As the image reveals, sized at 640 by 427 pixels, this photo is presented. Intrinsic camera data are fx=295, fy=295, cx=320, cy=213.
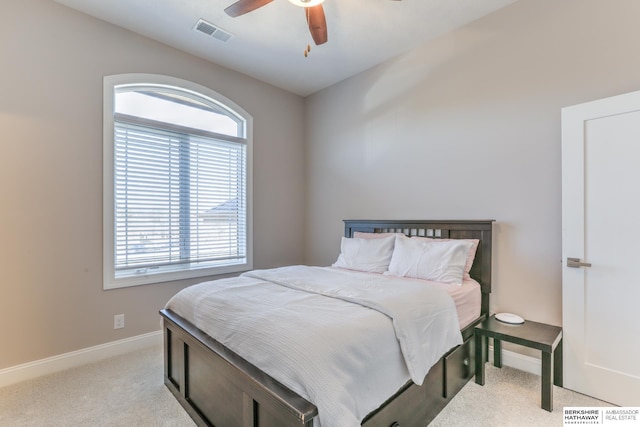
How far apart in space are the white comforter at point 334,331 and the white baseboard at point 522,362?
97 cm

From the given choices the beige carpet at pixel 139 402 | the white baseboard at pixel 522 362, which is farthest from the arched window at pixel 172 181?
the white baseboard at pixel 522 362

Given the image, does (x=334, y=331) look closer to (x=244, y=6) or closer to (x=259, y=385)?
(x=259, y=385)

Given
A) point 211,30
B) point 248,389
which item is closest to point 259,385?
point 248,389

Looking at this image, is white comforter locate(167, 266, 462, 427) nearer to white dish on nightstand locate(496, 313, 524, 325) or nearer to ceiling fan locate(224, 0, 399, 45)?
white dish on nightstand locate(496, 313, 524, 325)

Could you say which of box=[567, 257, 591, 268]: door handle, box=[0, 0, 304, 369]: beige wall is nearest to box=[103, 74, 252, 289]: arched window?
box=[0, 0, 304, 369]: beige wall

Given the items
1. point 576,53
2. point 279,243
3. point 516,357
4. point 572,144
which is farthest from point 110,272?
point 576,53

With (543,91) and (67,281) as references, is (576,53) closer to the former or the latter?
(543,91)

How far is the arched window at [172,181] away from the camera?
114 inches

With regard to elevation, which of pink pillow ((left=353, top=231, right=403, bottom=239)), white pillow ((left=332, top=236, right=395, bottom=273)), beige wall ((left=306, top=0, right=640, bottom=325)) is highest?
beige wall ((left=306, top=0, right=640, bottom=325))

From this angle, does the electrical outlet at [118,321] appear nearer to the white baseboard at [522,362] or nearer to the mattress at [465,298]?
the mattress at [465,298]

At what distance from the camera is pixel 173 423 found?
185cm

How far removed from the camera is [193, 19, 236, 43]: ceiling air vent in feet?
9.29

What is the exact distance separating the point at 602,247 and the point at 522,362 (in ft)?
3.75

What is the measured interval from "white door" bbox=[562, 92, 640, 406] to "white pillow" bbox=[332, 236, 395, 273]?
142 cm
